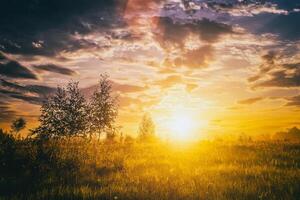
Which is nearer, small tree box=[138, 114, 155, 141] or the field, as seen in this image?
the field

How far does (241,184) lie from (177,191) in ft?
6.12

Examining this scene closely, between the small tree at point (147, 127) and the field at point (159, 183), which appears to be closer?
the field at point (159, 183)

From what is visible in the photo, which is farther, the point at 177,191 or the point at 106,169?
the point at 106,169

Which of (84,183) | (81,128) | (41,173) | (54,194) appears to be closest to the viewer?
(54,194)

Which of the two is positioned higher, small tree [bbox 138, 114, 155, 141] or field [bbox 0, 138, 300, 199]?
small tree [bbox 138, 114, 155, 141]

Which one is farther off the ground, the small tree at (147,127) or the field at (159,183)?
the small tree at (147,127)

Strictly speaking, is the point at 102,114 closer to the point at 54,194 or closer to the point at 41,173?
the point at 41,173

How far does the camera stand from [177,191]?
6777 millimetres

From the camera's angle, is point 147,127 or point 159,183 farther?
point 147,127

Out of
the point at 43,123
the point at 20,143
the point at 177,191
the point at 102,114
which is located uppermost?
the point at 102,114

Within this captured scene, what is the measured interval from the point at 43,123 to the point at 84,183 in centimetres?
510

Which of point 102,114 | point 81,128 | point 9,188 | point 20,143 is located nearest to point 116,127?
point 102,114

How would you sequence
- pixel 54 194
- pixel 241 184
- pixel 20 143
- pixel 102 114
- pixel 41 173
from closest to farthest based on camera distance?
pixel 54 194 < pixel 241 184 < pixel 41 173 < pixel 20 143 < pixel 102 114

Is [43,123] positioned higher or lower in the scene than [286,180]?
higher
